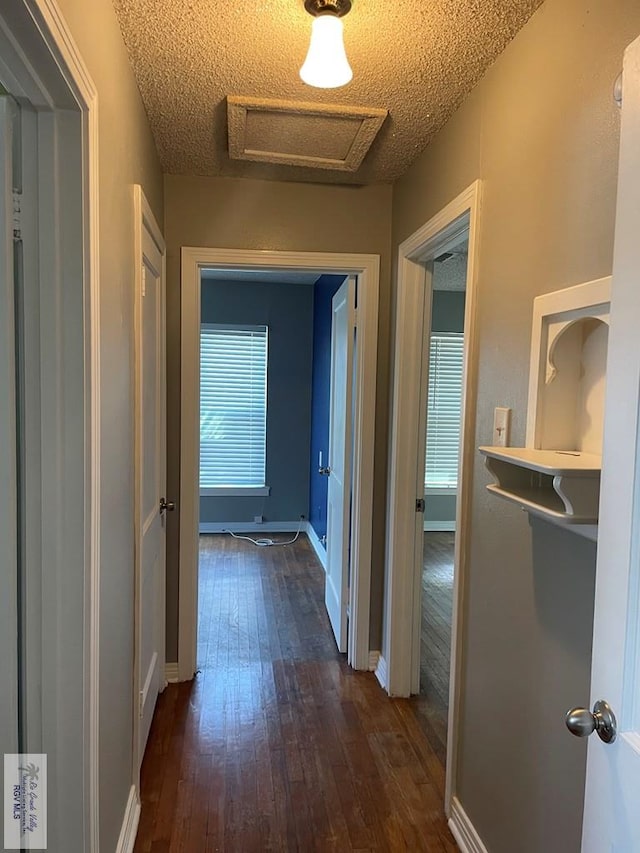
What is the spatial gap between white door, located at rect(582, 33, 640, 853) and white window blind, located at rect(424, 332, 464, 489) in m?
4.78

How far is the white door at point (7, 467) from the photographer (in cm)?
109

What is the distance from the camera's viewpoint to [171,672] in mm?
2699

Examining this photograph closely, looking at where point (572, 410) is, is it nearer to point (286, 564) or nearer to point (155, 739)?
point (155, 739)

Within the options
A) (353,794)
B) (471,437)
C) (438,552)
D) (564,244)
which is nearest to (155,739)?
(353,794)

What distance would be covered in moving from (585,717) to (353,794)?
143 centimetres

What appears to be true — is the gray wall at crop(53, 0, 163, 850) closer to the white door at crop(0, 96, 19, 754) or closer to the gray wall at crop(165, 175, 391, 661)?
the white door at crop(0, 96, 19, 754)

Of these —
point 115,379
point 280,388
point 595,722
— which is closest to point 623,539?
point 595,722

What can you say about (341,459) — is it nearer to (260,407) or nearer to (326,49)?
(326,49)

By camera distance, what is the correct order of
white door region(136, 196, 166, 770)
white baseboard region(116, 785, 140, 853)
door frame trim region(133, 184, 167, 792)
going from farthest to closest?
1. white door region(136, 196, 166, 770)
2. door frame trim region(133, 184, 167, 792)
3. white baseboard region(116, 785, 140, 853)

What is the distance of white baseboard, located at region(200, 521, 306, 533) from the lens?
5414 millimetres

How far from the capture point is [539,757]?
136 centimetres

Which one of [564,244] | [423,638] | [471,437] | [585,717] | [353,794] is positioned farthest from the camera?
[423,638]

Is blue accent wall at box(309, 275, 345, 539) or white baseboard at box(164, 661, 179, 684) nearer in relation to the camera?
white baseboard at box(164, 661, 179, 684)

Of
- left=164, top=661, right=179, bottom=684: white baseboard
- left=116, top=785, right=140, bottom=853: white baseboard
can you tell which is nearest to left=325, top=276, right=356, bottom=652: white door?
left=164, top=661, right=179, bottom=684: white baseboard
